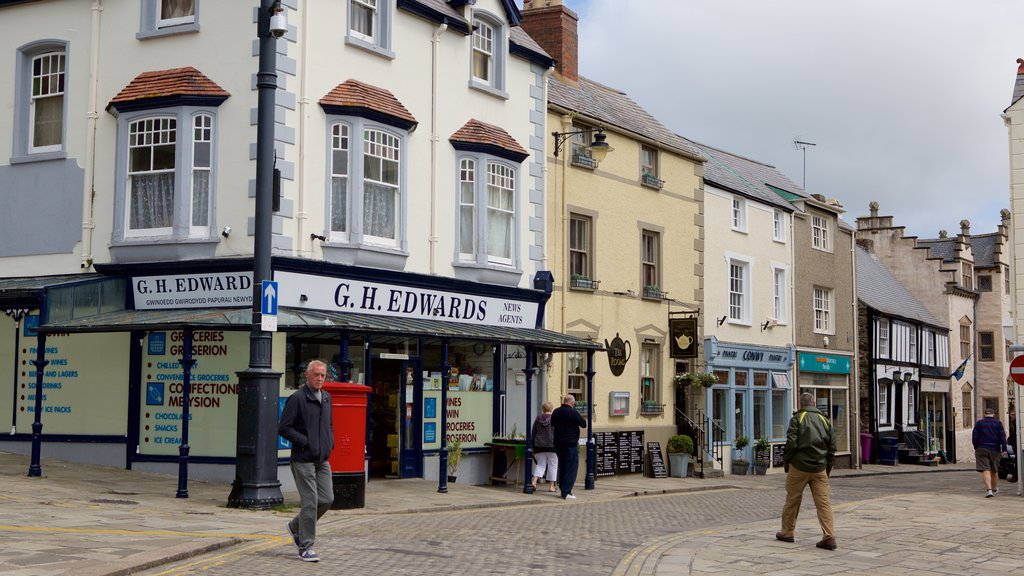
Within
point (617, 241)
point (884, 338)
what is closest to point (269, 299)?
point (617, 241)

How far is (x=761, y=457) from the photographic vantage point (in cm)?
3075

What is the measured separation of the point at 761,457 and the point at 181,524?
20.9 m

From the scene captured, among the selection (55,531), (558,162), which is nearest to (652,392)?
(558,162)

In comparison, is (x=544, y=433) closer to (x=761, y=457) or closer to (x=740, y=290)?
(x=761, y=457)

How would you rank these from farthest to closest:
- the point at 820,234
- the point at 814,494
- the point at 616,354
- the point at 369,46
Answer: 1. the point at 820,234
2. the point at 616,354
3. the point at 369,46
4. the point at 814,494

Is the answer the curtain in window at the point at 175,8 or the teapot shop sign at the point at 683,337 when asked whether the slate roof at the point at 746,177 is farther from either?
the curtain in window at the point at 175,8

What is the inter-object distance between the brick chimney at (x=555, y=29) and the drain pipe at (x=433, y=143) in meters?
6.34

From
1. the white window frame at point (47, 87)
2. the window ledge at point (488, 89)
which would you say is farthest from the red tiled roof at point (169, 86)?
the window ledge at point (488, 89)

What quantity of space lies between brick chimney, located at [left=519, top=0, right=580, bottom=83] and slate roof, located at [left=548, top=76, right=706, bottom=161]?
0.55 meters

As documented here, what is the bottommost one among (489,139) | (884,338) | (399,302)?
(399,302)

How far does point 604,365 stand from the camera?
25.8 m

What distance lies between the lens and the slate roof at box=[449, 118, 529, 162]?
70.2 feet

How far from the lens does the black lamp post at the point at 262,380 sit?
566 inches

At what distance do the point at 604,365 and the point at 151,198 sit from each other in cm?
1130
